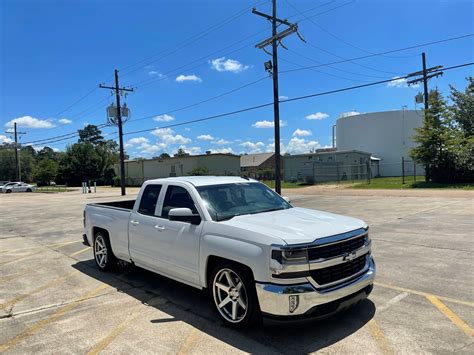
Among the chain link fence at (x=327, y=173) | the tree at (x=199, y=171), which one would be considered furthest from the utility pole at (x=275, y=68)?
the tree at (x=199, y=171)

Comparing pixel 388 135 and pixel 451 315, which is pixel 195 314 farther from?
pixel 388 135

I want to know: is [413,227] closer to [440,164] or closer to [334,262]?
[334,262]

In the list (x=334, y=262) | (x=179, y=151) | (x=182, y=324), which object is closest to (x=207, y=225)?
(x=182, y=324)

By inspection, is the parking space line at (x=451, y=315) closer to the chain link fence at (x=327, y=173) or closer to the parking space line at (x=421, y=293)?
the parking space line at (x=421, y=293)

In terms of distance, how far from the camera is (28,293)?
5969 millimetres

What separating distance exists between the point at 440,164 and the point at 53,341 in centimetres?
2981

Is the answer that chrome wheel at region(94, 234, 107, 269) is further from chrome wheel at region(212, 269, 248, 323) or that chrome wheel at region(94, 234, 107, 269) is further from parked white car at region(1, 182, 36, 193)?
parked white car at region(1, 182, 36, 193)

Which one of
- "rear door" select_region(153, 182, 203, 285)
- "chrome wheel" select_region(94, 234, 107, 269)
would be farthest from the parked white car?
"rear door" select_region(153, 182, 203, 285)

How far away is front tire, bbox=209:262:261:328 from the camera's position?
13.3 feet

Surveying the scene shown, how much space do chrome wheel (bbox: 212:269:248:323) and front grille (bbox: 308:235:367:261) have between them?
0.84m

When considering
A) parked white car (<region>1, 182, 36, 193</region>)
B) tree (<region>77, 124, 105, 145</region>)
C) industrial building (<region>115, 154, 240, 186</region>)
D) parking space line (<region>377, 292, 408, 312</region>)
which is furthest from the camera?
tree (<region>77, 124, 105, 145</region>)

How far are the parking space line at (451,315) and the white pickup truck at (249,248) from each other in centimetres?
101

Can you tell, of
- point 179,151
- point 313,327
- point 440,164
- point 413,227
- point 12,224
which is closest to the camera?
point 313,327

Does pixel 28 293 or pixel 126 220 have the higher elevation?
pixel 126 220
